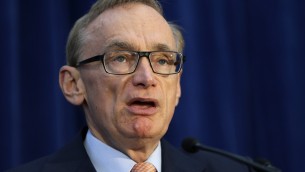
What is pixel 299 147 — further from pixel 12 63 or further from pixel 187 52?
pixel 12 63

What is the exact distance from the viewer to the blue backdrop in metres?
1.70

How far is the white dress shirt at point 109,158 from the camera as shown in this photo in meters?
1.32

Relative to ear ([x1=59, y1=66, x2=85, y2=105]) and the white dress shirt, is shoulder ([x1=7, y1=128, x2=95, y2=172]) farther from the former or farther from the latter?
ear ([x1=59, y1=66, x2=85, y2=105])

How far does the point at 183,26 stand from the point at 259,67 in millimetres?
368

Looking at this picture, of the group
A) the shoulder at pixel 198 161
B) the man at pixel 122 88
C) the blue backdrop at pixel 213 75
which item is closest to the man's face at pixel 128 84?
the man at pixel 122 88

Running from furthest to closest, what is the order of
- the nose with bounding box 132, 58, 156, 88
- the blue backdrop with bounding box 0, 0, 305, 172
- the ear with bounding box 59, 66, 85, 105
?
the blue backdrop with bounding box 0, 0, 305, 172, the ear with bounding box 59, 66, 85, 105, the nose with bounding box 132, 58, 156, 88

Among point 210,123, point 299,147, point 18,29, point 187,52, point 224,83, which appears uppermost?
point 18,29

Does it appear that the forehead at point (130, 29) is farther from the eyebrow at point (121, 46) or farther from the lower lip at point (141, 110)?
the lower lip at point (141, 110)

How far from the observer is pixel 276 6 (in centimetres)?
195

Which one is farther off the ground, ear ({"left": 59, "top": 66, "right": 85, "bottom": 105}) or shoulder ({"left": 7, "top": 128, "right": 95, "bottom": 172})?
ear ({"left": 59, "top": 66, "right": 85, "bottom": 105})

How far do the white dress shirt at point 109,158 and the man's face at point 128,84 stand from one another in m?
0.02

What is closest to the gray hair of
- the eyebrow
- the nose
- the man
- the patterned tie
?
the man

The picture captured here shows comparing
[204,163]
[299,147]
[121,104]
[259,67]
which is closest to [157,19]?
[121,104]

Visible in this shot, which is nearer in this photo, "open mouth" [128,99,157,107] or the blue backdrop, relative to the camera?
"open mouth" [128,99,157,107]
